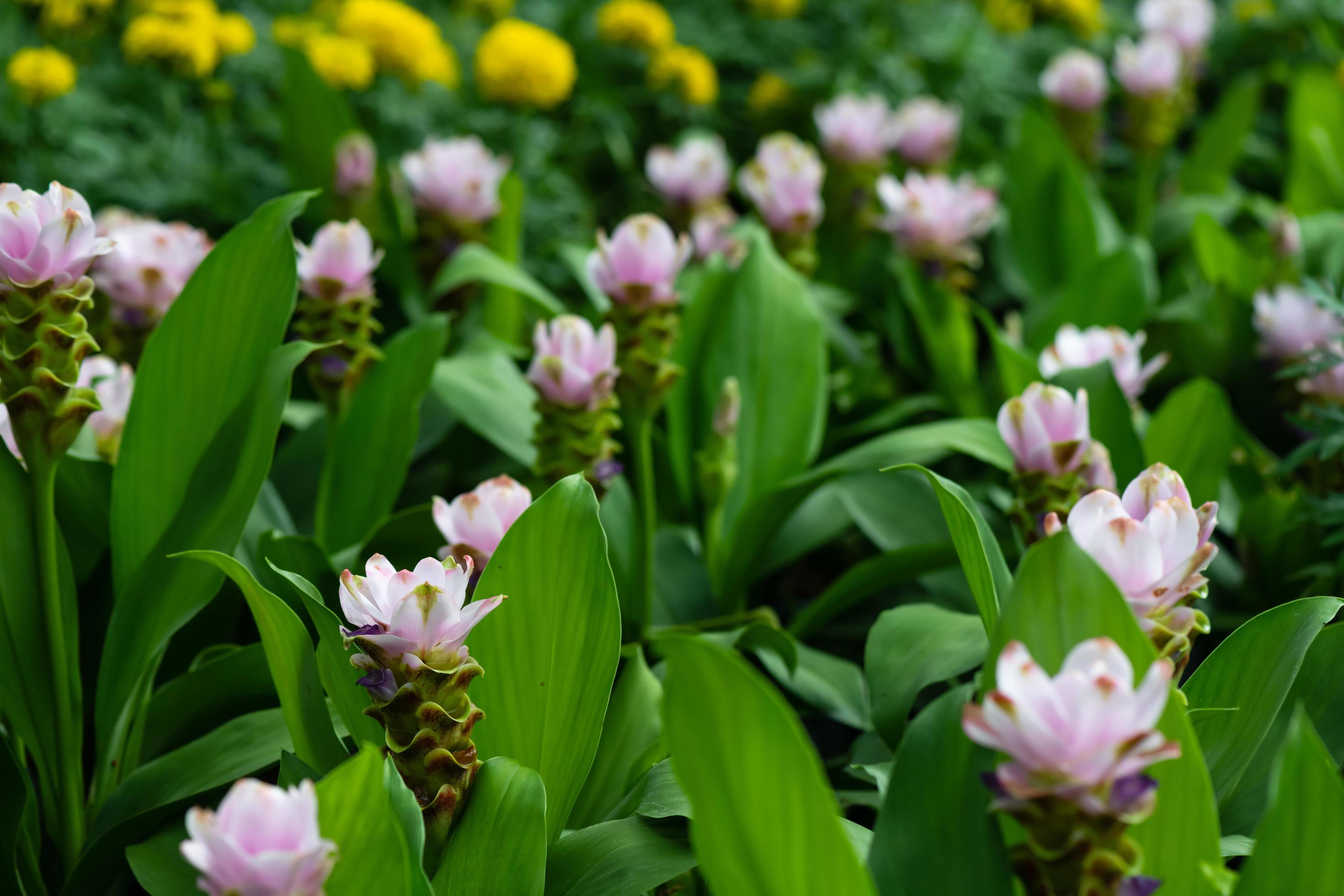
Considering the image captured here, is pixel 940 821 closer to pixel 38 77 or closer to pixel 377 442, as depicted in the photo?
pixel 377 442

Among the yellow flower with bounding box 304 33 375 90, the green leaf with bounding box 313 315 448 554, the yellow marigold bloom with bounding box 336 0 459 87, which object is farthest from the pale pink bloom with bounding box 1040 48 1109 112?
the green leaf with bounding box 313 315 448 554

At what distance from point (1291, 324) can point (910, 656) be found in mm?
1069

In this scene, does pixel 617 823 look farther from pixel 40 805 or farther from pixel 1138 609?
pixel 40 805

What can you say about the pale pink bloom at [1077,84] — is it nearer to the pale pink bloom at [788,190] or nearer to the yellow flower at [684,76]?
the yellow flower at [684,76]

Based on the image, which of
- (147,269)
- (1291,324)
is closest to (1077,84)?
(1291,324)

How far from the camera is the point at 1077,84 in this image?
3.04 metres

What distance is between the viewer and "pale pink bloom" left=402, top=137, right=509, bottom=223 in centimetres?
227

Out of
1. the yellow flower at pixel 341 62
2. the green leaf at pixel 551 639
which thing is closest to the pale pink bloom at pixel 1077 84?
the yellow flower at pixel 341 62

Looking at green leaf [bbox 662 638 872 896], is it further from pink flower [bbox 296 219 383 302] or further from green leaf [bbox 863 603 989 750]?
pink flower [bbox 296 219 383 302]

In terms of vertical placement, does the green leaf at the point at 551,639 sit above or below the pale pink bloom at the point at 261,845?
below

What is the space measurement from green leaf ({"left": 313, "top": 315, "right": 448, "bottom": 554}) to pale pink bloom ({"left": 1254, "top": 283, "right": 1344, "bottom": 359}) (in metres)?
1.33

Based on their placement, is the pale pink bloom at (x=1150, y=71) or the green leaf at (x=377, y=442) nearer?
the green leaf at (x=377, y=442)

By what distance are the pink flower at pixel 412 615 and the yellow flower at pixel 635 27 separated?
2.63m

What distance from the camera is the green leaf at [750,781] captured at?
2.54ft
